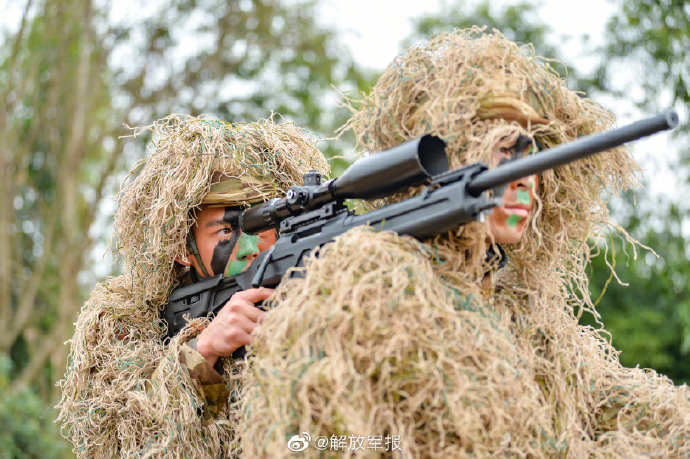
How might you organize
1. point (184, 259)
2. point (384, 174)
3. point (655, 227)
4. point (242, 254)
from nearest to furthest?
point (384, 174) < point (242, 254) < point (184, 259) < point (655, 227)

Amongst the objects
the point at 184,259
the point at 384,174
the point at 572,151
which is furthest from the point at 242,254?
the point at 572,151

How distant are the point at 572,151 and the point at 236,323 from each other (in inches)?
59.5

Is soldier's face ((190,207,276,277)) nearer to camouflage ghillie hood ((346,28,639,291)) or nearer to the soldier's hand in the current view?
the soldier's hand

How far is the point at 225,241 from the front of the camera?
136 inches

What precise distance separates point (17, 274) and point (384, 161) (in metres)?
10.5

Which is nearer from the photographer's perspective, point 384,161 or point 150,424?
point 384,161

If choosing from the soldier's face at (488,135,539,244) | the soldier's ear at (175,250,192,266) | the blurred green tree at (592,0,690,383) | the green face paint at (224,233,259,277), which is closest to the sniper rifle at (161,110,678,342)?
the soldier's face at (488,135,539,244)

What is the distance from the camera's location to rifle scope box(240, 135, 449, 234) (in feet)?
7.75

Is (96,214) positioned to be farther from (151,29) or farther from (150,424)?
(150,424)

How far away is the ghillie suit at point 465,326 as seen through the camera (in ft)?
7.00

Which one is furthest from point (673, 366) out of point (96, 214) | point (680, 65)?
point (96, 214)

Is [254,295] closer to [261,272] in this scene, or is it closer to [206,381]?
[261,272]

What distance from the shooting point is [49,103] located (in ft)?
37.2

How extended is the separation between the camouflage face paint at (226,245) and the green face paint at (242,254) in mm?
36
